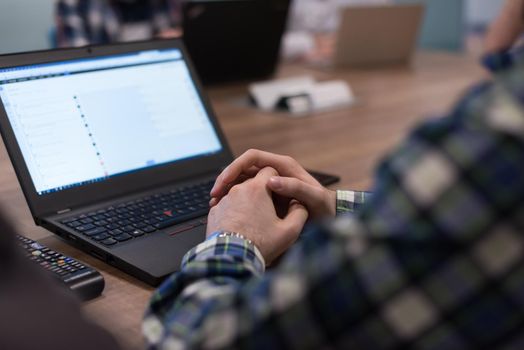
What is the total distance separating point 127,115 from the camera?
3.82ft

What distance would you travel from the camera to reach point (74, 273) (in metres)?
0.85

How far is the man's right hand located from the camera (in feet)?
3.04

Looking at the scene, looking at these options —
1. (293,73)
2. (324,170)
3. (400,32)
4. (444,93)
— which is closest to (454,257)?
(324,170)

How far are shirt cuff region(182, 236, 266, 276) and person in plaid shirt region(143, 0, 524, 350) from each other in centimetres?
13

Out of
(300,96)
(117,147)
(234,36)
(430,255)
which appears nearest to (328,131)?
(300,96)

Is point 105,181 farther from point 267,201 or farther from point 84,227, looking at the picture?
point 267,201

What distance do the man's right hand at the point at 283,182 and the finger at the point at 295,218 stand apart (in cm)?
1

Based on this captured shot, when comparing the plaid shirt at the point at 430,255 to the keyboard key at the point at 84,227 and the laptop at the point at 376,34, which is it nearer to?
the keyboard key at the point at 84,227

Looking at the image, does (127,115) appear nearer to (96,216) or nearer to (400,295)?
(96,216)

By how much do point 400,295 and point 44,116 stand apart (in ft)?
2.34

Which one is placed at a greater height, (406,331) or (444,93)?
(406,331)

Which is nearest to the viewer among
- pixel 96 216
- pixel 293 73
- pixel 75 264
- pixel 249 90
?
pixel 75 264

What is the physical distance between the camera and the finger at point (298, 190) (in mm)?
924

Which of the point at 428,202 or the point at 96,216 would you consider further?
the point at 96,216
